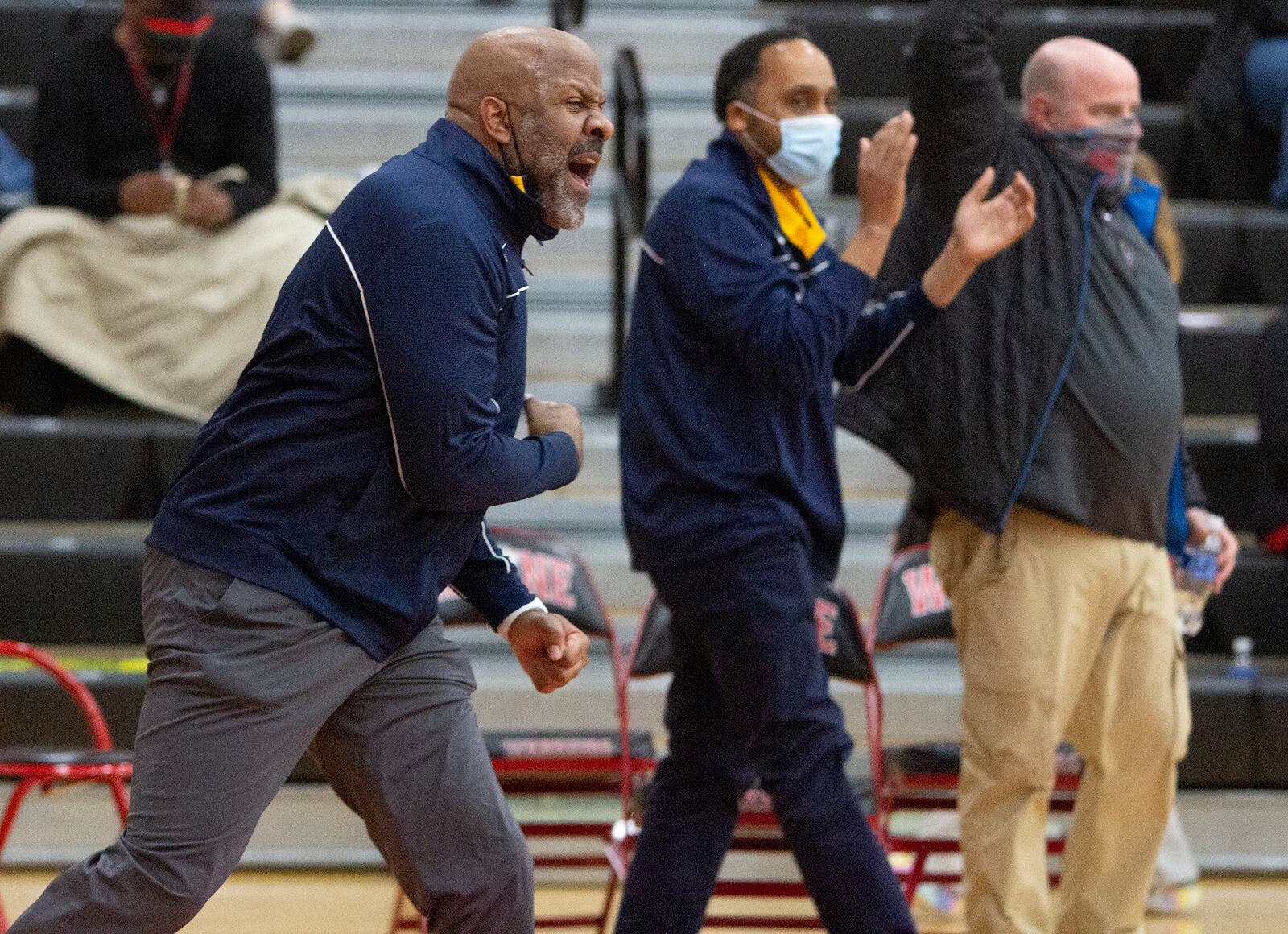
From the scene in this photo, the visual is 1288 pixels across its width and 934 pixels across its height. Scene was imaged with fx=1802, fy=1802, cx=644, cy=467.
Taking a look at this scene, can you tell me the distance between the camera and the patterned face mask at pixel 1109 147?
11.3 ft

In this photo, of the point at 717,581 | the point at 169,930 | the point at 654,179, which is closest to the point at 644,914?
the point at 717,581

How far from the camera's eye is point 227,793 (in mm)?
2174

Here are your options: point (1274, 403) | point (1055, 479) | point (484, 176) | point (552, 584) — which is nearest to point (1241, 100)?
point (1274, 403)

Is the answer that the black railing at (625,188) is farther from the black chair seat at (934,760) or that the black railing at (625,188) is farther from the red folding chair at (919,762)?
the black chair seat at (934,760)

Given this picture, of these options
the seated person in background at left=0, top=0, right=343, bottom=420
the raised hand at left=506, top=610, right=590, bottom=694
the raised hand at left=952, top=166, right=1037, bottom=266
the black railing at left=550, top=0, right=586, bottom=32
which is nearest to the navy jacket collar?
the raised hand at left=506, top=610, right=590, bottom=694

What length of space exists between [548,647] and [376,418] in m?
0.40

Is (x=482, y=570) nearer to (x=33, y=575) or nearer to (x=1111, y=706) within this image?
(x=1111, y=706)

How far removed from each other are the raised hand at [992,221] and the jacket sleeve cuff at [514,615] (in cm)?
110

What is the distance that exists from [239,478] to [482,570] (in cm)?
43

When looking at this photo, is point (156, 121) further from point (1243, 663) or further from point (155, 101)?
point (1243, 663)

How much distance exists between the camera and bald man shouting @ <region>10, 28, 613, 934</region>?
2.14 meters

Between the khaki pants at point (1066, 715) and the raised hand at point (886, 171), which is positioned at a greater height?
the raised hand at point (886, 171)

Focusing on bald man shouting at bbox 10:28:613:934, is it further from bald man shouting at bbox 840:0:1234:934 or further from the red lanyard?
the red lanyard

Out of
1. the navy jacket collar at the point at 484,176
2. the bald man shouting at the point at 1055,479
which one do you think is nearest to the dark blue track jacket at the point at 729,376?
the bald man shouting at the point at 1055,479
